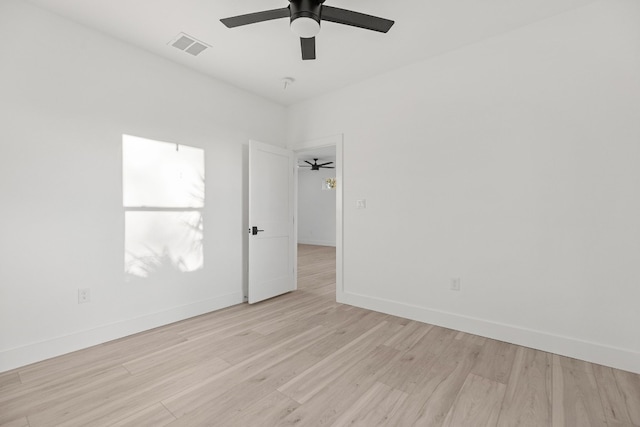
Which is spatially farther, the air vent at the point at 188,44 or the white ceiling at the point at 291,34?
the air vent at the point at 188,44

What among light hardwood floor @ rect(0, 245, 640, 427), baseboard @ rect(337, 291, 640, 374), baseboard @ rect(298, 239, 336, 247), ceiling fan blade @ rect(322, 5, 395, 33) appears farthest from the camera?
baseboard @ rect(298, 239, 336, 247)

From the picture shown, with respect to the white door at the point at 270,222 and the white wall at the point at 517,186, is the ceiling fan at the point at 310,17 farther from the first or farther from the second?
the white door at the point at 270,222

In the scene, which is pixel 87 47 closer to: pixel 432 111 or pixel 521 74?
pixel 432 111

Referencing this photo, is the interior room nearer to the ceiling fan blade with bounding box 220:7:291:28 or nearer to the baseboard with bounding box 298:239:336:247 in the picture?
A: the ceiling fan blade with bounding box 220:7:291:28

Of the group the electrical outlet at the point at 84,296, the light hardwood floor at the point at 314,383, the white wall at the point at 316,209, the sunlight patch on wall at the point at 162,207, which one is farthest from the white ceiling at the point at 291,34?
the white wall at the point at 316,209

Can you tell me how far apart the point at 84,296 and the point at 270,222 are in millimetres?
2141

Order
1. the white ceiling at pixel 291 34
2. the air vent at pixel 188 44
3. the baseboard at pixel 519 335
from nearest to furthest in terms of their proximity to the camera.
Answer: the baseboard at pixel 519 335, the white ceiling at pixel 291 34, the air vent at pixel 188 44

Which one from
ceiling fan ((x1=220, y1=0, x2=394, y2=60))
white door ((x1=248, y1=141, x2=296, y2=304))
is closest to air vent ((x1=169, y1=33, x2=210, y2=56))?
ceiling fan ((x1=220, y1=0, x2=394, y2=60))

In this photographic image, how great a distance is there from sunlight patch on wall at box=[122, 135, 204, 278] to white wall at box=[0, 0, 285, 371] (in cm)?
9

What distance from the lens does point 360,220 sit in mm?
3730

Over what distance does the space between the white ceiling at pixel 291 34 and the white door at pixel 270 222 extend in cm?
106

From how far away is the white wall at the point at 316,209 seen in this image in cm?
993

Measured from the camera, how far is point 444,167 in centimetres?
307

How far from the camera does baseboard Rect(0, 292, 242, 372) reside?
2.25m
